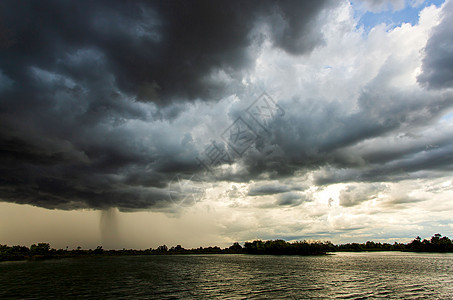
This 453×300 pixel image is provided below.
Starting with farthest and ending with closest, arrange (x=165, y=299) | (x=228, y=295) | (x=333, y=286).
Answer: (x=333, y=286) < (x=228, y=295) < (x=165, y=299)

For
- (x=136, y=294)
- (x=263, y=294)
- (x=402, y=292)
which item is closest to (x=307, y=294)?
(x=263, y=294)

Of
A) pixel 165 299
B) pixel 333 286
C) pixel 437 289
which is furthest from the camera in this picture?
pixel 333 286

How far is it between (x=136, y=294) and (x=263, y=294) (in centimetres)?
3081

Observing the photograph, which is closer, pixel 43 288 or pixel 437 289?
pixel 437 289

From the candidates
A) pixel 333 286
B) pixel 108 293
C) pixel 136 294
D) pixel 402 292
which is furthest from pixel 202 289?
pixel 402 292

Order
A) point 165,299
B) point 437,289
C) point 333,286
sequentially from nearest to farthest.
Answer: point 165,299, point 437,289, point 333,286

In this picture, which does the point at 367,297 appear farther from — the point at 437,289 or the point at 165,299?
the point at 165,299

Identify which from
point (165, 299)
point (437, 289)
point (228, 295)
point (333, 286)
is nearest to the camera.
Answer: point (165, 299)

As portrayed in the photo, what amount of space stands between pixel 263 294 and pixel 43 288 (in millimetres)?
62724

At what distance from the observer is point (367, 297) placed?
58.5 meters

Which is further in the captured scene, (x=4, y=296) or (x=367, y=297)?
(x=4, y=296)

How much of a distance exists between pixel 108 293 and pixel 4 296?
78.7 feet

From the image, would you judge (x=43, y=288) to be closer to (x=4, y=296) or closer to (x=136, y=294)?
(x=4, y=296)

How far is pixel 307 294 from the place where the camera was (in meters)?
62.2
